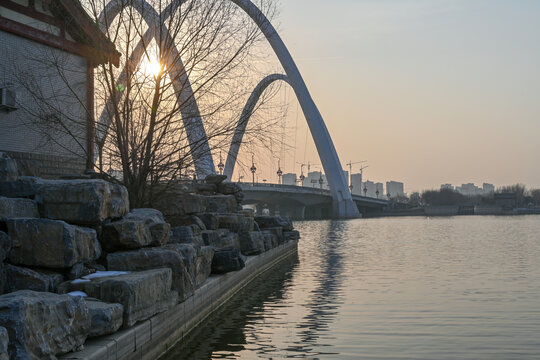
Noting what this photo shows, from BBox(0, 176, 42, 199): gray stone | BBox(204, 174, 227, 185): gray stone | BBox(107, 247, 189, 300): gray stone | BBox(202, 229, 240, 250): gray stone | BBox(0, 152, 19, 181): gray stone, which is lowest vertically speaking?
BBox(107, 247, 189, 300): gray stone

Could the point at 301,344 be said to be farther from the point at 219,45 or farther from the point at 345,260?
the point at 345,260

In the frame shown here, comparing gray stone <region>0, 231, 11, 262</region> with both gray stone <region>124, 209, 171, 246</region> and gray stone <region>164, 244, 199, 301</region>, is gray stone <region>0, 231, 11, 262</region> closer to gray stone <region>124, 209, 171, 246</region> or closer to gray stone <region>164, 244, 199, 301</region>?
gray stone <region>164, 244, 199, 301</region>

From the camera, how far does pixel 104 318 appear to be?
7.50m

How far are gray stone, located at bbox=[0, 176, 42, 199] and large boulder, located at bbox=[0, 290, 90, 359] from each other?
12.6 ft

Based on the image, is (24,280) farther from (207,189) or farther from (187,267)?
(207,189)

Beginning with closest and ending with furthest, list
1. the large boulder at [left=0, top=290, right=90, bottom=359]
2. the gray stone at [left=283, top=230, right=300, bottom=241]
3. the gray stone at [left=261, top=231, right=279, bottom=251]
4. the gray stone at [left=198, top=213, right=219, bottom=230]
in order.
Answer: the large boulder at [left=0, top=290, right=90, bottom=359] < the gray stone at [left=198, top=213, right=219, bottom=230] < the gray stone at [left=261, top=231, right=279, bottom=251] < the gray stone at [left=283, top=230, right=300, bottom=241]

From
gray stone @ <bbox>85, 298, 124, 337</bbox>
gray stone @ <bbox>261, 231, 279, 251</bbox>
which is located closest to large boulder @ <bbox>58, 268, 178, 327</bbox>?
gray stone @ <bbox>85, 298, 124, 337</bbox>

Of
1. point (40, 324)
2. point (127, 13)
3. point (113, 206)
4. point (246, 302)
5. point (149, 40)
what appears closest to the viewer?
point (40, 324)

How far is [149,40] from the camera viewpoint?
59.3 feet

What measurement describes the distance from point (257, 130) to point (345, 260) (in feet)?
31.6

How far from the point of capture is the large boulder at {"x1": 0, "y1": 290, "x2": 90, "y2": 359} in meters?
6.12

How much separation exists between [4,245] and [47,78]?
10.1m

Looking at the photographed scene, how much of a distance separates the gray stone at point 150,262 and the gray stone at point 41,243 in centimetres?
126

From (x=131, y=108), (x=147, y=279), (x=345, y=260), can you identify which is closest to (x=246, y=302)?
(x=131, y=108)
